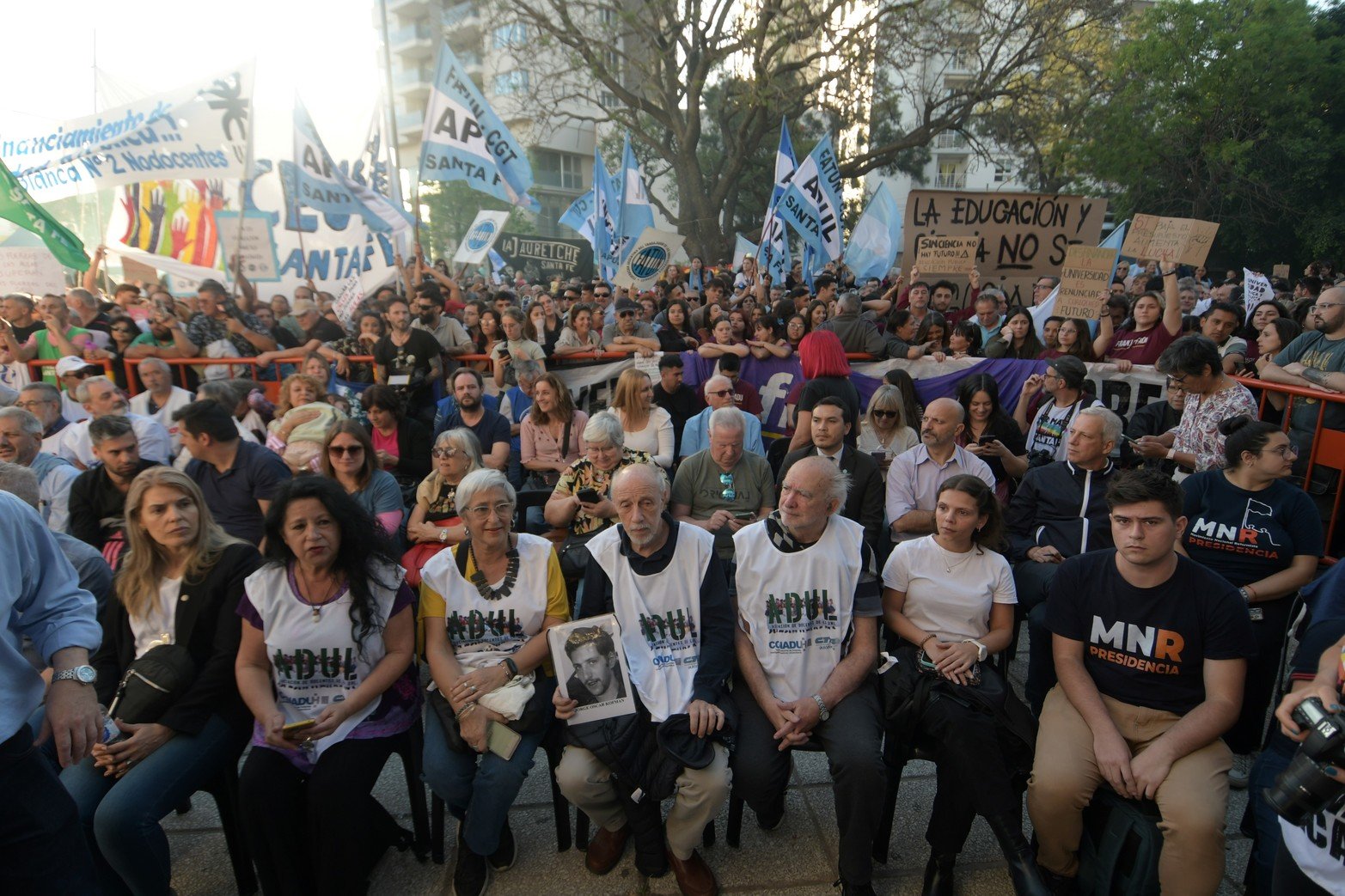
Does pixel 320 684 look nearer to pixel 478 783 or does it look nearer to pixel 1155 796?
pixel 478 783

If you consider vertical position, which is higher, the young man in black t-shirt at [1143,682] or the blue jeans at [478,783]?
the young man in black t-shirt at [1143,682]

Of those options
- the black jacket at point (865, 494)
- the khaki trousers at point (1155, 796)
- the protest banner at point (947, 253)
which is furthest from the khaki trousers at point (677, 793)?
the protest banner at point (947, 253)

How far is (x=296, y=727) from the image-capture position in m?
2.76

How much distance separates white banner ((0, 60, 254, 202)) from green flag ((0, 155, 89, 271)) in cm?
134

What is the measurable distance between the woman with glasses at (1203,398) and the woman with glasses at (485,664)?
378 cm

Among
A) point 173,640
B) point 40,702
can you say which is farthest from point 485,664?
point 40,702

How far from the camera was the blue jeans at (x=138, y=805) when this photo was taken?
2559 mm

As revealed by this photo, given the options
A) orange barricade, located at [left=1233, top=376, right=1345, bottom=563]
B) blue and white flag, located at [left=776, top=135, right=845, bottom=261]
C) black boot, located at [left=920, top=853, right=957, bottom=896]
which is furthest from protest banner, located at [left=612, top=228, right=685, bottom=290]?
black boot, located at [left=920, top=853, right=957, bottom=896]

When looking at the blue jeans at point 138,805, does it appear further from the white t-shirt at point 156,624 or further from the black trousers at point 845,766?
the black trousers at point 845,766

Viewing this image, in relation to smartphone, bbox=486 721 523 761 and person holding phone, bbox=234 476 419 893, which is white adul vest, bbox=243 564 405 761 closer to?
person holding phone, bbox=234 476 419 893

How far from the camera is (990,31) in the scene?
730 inches

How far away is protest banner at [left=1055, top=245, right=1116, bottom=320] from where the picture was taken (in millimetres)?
6574

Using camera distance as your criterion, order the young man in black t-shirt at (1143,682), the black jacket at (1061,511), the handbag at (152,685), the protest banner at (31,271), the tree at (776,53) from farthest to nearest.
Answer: the tree at (776,53), the protest banner at (31,271), the black jacket at (1061,511), the handbag at (152,685), the young man in black t-shirt at (1143,682)

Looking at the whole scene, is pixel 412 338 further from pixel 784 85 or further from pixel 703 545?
pixel 784 85
